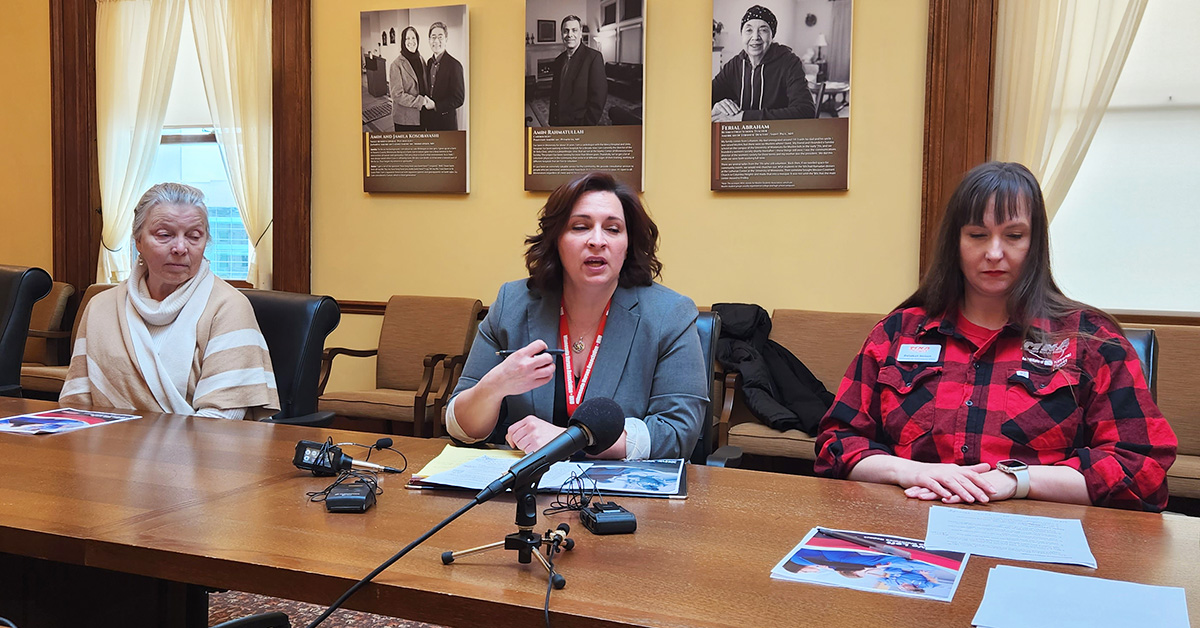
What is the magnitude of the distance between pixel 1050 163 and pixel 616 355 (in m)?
3.23

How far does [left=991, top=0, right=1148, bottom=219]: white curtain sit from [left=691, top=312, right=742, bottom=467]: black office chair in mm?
2786

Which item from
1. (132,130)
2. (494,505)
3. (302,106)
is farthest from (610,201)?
(132,130)

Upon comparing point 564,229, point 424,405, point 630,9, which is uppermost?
point 630,9

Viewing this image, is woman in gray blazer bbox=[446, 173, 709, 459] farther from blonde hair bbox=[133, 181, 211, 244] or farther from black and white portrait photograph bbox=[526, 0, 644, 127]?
black and white portrait photograph bbox=[526, 0, 644, 127]

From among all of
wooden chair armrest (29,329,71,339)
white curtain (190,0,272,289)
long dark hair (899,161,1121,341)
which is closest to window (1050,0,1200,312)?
long dark hair (899,161,1121,341)

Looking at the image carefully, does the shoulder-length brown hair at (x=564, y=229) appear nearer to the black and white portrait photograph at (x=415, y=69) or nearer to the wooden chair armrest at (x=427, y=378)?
the wooden chair armrest at (x=427, y=378)

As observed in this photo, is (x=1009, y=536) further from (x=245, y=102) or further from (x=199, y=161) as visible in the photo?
(x=199, y=161)

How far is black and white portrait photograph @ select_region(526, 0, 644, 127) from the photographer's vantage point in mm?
5172

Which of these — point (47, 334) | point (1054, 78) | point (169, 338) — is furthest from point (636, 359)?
point (47, 334)

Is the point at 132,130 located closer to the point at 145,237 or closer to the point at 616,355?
the point at 145,237

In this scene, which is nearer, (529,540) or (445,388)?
(529,540)

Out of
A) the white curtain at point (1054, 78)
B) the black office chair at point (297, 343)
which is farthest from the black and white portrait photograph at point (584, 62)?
the black office chair at point (297, 343)

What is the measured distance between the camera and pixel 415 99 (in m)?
5.64

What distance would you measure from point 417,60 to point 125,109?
8.04 ft
